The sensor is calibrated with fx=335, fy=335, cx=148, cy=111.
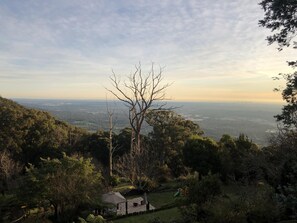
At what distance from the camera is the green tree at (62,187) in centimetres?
1755

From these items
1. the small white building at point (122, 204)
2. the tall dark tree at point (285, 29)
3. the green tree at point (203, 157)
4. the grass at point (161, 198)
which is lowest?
the grass at point (161, 198)

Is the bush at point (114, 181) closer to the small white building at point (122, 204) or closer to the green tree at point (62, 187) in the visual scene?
the small white building at point (122, 204)

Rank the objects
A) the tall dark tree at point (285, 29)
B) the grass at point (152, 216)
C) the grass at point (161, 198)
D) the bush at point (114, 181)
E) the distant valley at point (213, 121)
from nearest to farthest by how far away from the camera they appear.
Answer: the tall dark tree at point (285, 29) → the grass at point (152, 216) → the grass at point (161, 198) → the bush at point (114, 181) → the distant valley at point (213, 121)

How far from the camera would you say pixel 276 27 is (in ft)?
36.0

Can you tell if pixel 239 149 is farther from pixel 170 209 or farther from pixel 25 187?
pixel 25 187

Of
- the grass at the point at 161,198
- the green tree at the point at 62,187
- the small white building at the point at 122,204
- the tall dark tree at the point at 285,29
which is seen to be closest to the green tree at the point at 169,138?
the grass at the point at 161,198

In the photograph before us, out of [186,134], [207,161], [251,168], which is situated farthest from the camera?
[186,134]

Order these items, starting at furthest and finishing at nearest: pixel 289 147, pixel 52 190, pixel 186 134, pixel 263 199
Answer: pixel 186 134, pixel 289 147, pixel 52 190, pixel 263 199

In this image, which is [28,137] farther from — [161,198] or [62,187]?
[62,187]

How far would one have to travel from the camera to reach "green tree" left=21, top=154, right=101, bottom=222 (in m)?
17.5

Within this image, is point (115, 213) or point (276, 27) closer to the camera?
Result: point (276, 27)

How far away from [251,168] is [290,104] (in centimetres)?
1328

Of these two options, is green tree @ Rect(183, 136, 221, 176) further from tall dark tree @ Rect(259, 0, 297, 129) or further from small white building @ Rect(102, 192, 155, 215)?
tall dark tree @ Rect(259, 0, 297, 129)

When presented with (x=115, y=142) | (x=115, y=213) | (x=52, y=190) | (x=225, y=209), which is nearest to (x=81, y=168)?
(x=52, y=190)
